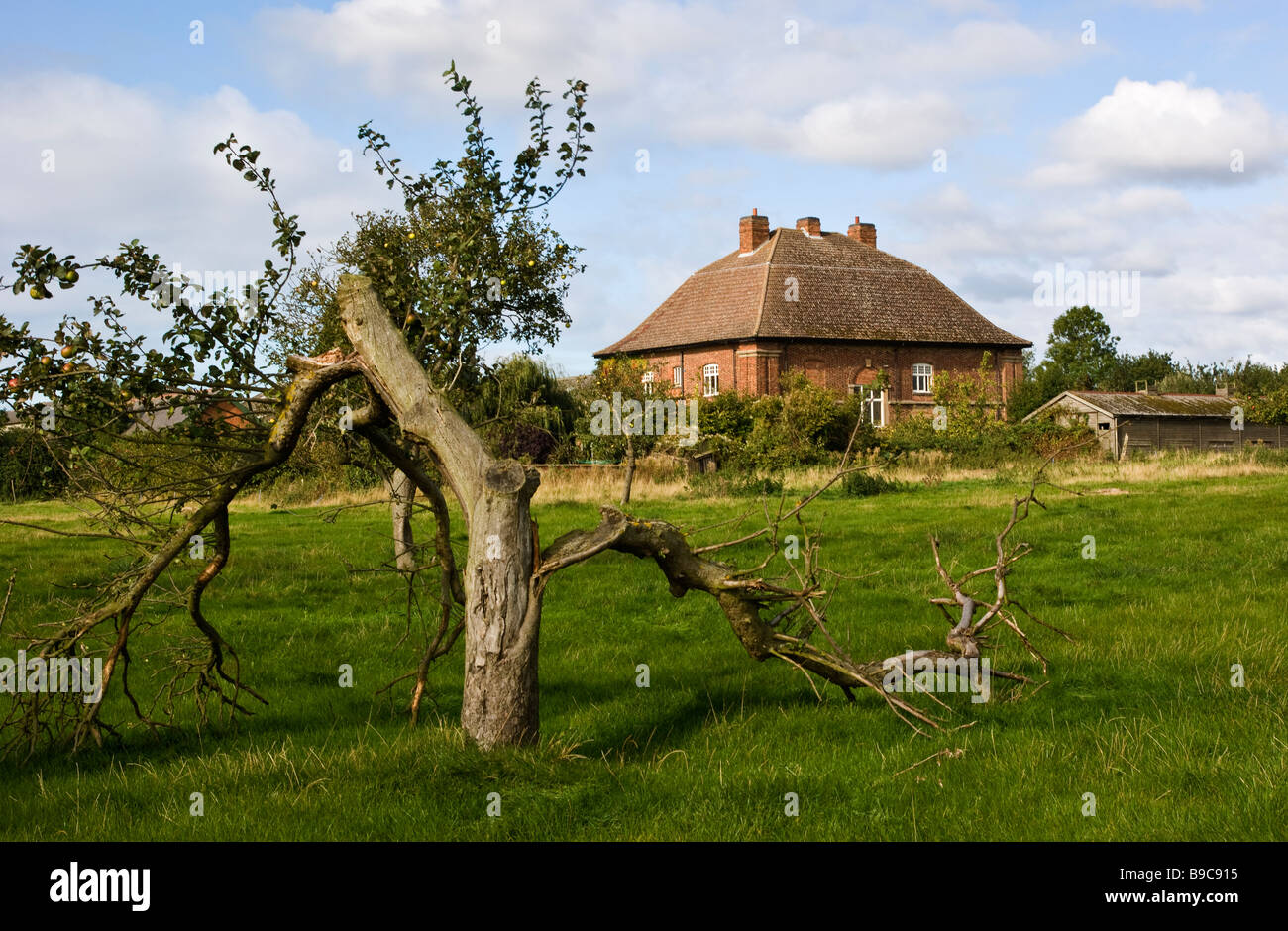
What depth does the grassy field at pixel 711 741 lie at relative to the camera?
574 centimetres

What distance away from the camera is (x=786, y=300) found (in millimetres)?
51750

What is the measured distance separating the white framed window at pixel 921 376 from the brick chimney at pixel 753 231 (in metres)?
10.7

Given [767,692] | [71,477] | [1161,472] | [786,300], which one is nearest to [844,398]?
[786,300]

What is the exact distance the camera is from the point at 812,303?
52.0 m

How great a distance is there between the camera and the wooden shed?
4612cm

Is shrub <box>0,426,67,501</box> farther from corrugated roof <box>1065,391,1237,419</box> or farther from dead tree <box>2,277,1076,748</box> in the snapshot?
corrugated roof <box>1065,391,1237,419</box>

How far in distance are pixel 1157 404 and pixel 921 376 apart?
10.9 meters

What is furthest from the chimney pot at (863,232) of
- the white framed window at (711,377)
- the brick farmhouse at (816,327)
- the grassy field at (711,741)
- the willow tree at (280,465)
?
the willow tree at (280,465)

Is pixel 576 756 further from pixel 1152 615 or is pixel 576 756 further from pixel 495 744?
pixel 1152 615

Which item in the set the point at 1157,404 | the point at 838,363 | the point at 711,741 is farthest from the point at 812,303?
the point at 711,741

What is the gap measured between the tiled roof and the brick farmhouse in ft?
0.22
